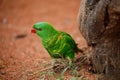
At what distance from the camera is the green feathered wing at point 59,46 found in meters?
3.65

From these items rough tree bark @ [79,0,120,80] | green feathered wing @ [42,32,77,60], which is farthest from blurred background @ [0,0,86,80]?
rough tree bark @ [79,0,120,80]

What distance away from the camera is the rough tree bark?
124 inches

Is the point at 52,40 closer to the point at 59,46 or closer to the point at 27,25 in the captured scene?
the point at 59,46

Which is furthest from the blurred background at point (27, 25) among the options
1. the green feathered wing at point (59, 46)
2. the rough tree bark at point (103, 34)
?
the rough tree bark at point (103, 34)

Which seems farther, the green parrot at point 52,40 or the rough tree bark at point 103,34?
the green parrot at point 52,40

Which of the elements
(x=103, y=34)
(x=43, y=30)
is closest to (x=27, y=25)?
(x=43, y=30)

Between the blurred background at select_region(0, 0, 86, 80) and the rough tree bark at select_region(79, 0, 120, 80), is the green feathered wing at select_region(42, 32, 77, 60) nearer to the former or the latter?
the rough tree bark at select_region(79, 0, 120, 80)

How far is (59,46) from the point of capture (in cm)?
367

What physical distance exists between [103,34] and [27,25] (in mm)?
4029

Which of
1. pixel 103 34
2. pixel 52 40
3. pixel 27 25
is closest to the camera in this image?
pixel 103 34

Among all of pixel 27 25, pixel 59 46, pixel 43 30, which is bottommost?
pixel 59 46

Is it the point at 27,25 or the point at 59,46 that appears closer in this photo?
the point at 59,46

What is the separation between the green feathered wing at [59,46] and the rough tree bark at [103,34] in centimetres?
30

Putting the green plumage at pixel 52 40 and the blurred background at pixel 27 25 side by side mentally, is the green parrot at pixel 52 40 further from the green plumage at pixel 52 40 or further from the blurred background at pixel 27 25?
the blurred background at pixel 27 25
